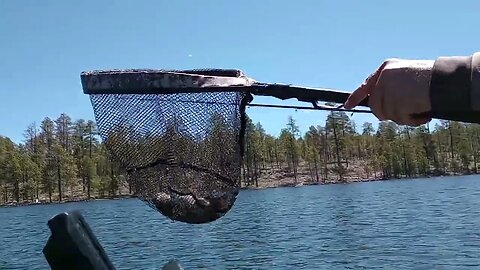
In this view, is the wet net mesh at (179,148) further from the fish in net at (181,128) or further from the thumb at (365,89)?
the thumb at (365,89)

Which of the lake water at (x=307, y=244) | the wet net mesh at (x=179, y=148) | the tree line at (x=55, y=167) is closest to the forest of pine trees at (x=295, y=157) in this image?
the tree line at (x=55, y=167)

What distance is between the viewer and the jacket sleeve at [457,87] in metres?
1.65

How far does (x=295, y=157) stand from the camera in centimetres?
15475

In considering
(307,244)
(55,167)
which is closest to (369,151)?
(55,167)

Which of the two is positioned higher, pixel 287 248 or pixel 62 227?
pixel 62 227

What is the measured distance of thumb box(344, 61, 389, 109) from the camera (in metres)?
1.92

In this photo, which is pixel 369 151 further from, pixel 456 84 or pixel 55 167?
pixel 456 84

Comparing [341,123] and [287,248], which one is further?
[341,123]

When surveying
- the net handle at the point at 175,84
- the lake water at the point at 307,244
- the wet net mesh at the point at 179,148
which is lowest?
the lake water at the point at 307,244

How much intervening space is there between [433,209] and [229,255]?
23.2 metres

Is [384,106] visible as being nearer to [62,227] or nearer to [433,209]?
[62,227]

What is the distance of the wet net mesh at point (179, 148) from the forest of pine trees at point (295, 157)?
128 metres

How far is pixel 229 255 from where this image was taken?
27.1m

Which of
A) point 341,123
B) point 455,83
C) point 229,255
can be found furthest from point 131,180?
point 341,123
